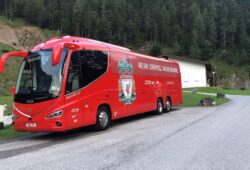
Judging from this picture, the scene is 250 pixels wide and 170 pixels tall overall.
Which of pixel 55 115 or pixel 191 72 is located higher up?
pixel 191 72

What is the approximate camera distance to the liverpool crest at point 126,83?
1622 centimetres

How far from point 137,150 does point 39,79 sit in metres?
4.72

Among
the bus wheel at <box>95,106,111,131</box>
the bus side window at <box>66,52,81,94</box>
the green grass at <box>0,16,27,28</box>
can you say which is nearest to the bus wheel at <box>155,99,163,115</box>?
the bus wheel at <box>95,106,111,131</box>

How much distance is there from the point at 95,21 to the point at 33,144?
10650 cm

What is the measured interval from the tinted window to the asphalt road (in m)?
1.89

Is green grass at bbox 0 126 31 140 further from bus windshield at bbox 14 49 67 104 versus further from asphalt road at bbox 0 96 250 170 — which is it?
bus windshield at bbox 14 49 67 104

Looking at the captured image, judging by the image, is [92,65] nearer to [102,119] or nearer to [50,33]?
[102,119]

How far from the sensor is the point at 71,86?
12.5m

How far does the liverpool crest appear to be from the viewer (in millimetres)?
16219

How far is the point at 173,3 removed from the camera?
130 meters

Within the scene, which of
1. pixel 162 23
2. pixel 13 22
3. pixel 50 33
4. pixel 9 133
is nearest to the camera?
pixel 9 133

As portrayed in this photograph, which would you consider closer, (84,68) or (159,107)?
(84,68)

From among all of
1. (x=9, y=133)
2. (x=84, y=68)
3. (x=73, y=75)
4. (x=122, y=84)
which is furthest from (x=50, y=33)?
(x=73, y=75)

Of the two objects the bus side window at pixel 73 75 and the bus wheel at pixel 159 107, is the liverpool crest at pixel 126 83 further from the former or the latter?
the bus wheel at pixel 159 107
